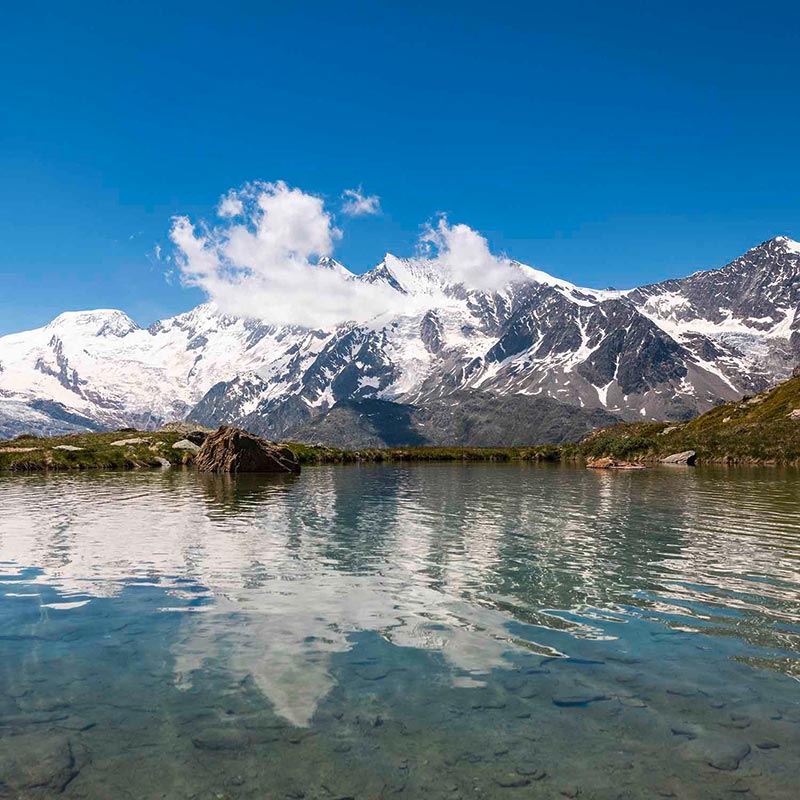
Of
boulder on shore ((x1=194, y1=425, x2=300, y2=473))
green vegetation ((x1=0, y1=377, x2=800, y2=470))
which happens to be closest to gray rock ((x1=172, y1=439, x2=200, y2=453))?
green vegetation ((x1=0, y1=377, x2=800, y2=470))

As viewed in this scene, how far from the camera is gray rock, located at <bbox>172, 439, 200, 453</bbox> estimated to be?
120 meters

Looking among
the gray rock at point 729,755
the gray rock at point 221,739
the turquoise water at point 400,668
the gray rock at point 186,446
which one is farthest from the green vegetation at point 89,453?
the gray rock at point 729,755

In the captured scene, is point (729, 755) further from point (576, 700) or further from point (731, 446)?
point (731, 446)

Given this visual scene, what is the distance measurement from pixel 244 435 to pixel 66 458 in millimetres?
33712

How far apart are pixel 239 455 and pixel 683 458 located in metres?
108

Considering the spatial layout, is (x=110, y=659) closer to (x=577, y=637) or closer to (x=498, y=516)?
(x=577, y=637)

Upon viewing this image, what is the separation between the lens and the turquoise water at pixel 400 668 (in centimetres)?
918

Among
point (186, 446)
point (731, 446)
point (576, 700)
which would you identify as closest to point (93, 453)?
point (186, 446)

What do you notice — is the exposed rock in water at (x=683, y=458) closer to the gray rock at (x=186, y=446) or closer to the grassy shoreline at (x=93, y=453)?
the gray rock at (x=186, y=446)

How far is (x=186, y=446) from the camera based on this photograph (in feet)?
400

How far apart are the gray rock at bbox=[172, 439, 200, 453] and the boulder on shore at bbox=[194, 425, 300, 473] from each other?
77.8 feet

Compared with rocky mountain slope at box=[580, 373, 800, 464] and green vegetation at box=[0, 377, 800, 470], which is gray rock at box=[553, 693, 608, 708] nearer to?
green vegetation at box=[0, 377, 800, 470]

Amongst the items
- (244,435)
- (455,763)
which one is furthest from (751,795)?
(244,435)

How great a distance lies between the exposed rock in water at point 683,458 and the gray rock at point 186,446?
109245 millimetres
